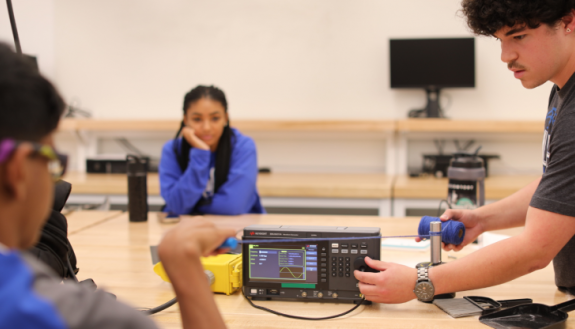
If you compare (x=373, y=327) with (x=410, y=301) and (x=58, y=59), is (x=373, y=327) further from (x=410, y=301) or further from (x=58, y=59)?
(x=58, y=59)

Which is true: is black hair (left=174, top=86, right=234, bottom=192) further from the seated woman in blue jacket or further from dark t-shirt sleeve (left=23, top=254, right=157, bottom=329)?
dark t-shirt sleeve (left=23, top=254, right=157, bottom=329)

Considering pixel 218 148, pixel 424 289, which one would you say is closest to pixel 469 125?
pixel 218 148

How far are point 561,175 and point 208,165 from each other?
1.61m

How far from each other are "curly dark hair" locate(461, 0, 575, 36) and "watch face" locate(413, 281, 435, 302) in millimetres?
626

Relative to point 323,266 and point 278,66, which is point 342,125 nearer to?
point 278,66

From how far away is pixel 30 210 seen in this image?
506mm

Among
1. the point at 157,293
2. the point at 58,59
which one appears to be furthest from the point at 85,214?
the point at 58,59

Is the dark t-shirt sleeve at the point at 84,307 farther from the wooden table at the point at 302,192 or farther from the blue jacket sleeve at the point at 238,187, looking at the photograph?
the wooden table at the point at 302,192

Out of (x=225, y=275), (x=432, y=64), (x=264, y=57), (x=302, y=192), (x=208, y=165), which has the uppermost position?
(x=264, y=57)

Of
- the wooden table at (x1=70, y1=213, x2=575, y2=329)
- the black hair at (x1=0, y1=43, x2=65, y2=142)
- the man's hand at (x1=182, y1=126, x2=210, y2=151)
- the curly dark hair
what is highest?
the curly dark hair

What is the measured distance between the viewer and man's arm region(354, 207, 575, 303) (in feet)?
3.17

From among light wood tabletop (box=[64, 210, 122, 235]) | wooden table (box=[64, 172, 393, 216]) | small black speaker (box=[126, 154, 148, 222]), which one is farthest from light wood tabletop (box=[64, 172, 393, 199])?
small black speaker (box=[126, 154, 148, 222])

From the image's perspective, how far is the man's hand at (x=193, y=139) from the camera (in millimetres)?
2248

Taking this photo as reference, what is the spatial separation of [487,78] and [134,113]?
2.85 metres
